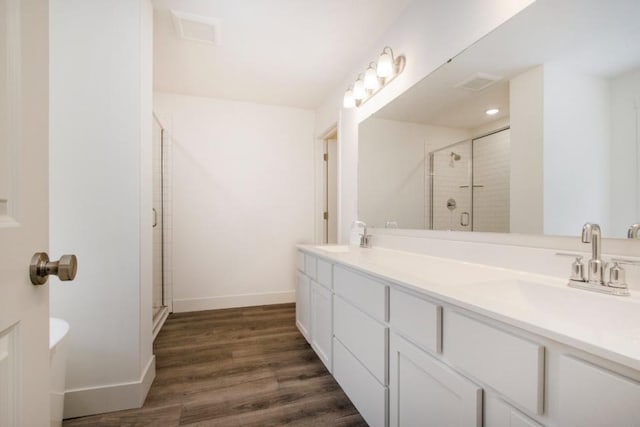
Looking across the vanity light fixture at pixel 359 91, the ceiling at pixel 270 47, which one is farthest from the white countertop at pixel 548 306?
the ceiling at pixel 270 47

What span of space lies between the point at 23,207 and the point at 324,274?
151 centimetres

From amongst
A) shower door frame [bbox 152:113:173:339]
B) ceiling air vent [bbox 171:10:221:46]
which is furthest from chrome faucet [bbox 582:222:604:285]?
shower door frame [bbox 152:113:173:339]

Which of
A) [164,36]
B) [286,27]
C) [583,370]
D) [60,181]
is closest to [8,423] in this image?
[583,370]

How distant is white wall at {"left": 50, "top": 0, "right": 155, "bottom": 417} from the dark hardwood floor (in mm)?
196

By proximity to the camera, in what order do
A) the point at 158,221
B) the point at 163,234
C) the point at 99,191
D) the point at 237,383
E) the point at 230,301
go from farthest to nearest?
the point at 230,301 → the point at 163,234 → the point at 158,221 → the point at 237,383 → the point at 99,191

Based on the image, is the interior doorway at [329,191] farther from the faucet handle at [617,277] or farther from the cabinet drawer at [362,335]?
the faucet handle at [617,277]

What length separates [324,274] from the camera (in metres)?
1.85

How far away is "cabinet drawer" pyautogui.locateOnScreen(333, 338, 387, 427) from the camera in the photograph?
1.18m

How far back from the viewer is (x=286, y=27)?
1997 millimetres

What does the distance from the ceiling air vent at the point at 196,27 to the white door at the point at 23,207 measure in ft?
5.29

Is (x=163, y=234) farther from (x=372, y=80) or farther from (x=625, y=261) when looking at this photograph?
(x=625, y=261)

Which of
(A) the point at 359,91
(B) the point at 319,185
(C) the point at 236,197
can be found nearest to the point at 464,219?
(A) the point at 359,91

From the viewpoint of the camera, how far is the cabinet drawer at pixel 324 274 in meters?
1.76

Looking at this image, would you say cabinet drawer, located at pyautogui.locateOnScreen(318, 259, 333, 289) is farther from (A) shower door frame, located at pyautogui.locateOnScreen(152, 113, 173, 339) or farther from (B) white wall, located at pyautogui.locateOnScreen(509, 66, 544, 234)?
(A) shower door frame, located at pyautogui.locateOnScreen(152, 113, 173, 339)
